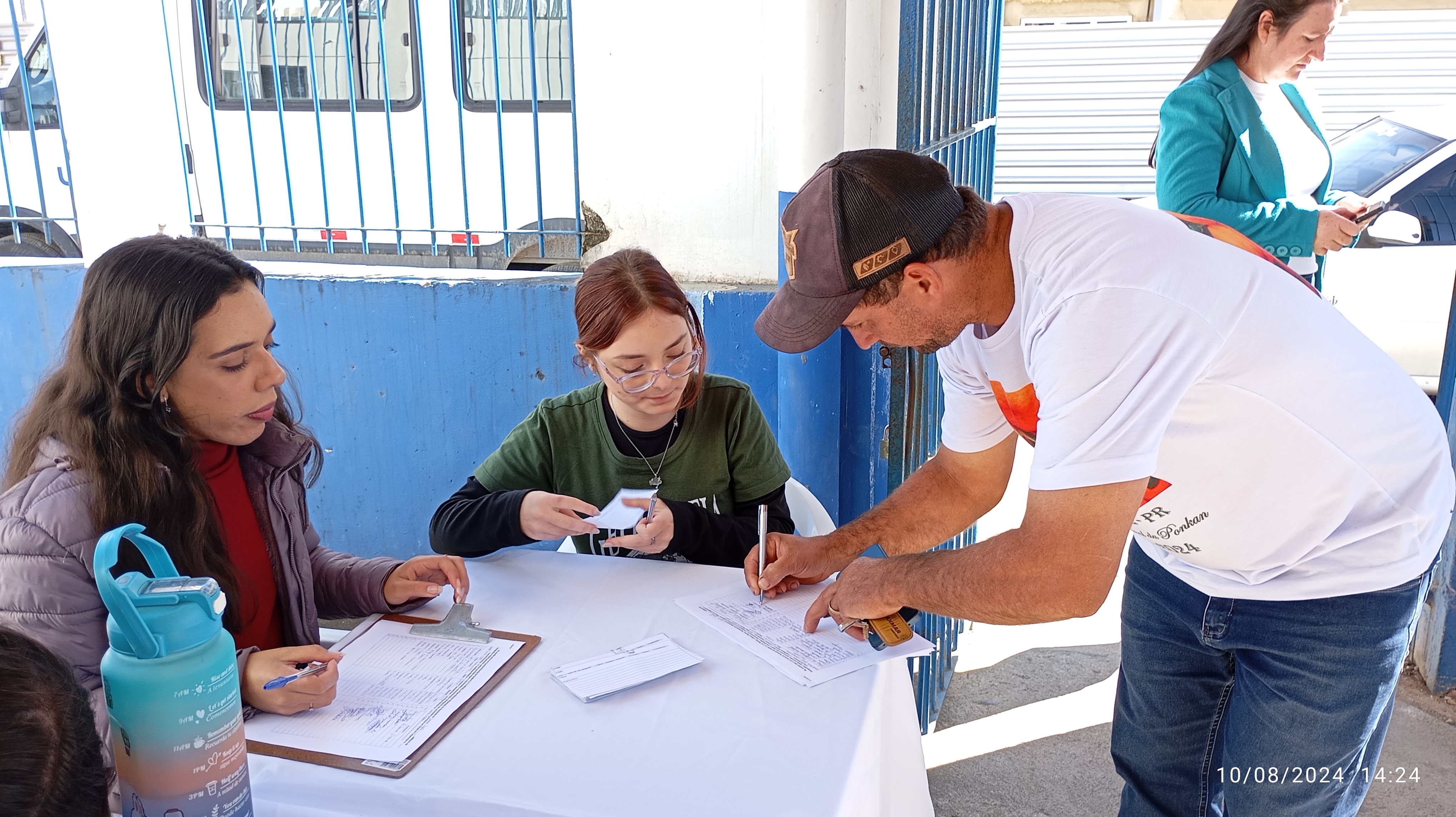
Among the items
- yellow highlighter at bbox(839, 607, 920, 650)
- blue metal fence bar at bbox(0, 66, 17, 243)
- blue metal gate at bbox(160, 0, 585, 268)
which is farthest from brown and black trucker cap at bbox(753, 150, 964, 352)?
blue metal fence bar at bbox(0, 66, 17, 243)

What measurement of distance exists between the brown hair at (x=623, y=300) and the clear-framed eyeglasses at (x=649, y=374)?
0.05m

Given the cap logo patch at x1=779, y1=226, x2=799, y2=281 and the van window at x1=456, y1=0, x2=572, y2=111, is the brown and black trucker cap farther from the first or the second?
the van window at x1=456, y1=0, x2=572, y2=111

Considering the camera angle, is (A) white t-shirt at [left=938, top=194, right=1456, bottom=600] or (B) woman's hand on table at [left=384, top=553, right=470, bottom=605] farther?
(B) woman's hand on table at [left=384, top=553, right=470, bottom=605]

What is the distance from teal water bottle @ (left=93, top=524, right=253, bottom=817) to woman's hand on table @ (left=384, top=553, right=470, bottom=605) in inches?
25.4

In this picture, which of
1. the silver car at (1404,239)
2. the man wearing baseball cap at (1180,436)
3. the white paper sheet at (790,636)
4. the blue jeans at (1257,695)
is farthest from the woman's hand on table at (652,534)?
the silver car at (1404,239)

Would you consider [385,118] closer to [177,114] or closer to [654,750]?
[177,114]

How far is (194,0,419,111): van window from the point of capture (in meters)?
4.79

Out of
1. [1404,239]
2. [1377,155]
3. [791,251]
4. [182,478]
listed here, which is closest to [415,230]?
[182,478]

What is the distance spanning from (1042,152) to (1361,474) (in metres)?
8.10

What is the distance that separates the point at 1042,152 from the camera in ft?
29.0

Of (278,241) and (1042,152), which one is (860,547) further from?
(1042,152)

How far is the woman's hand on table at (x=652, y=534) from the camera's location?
5.95 ft

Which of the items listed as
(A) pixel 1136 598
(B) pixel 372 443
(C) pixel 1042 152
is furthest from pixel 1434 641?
(C) pixel 1042 152

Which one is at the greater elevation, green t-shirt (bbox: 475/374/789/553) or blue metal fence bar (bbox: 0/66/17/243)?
blue metal fence bar (bbox: 0/66/17/243)
